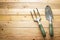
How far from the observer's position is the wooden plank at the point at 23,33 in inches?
56.4

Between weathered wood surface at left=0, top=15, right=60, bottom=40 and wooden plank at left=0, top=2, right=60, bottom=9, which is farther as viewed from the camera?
wooden plank at left=0, top=2, right=60, bottom=9

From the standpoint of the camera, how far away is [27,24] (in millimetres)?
1478

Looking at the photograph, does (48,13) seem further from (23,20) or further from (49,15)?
(23,20)

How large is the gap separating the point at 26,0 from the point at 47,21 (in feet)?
1.11

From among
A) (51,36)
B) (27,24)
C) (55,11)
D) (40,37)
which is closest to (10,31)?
(27,24)

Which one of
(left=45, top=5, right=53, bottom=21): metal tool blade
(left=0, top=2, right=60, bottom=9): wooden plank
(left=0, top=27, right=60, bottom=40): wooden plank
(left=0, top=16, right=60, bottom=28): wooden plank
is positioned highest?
(left=0, top=2, right=60, bottom=9): wooden plank

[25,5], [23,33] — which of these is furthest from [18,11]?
[23,33]

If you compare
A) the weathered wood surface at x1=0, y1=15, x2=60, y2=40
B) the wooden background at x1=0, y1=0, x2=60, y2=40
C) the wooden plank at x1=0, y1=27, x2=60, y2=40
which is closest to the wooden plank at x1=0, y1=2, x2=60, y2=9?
the wooden background at x1=0, y1=0, x2=60, y2=40

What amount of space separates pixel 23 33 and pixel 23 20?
14 centimetres

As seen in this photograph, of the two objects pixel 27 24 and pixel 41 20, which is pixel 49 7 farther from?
pixel 27 24

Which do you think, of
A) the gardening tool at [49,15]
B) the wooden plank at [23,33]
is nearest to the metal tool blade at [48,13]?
the gardening tool at [49,15]

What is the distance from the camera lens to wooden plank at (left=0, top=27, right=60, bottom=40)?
1432mm

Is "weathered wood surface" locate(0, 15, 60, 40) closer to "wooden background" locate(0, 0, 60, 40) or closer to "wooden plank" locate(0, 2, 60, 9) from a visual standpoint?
"wooden background" locate(0, 0, 60, 40)

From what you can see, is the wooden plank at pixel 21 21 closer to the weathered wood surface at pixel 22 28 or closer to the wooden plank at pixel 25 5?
the weathered wood surface at pixel 22 28
